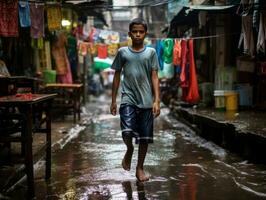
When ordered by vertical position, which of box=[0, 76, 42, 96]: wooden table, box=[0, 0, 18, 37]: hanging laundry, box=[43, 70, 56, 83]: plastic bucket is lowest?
box=[43, 70, 56, 83]: plastic bucket

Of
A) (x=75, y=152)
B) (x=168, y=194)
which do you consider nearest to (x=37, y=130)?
(x=168, y=194)

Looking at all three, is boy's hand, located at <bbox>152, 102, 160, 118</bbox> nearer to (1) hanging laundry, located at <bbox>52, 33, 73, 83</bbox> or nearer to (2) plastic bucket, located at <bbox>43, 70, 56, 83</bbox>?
(2) plastic bucket, located at <bbox>43, 70, 56, 83</bbox>

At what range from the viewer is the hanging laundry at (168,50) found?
15680mm

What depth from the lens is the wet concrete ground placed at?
5906 mm

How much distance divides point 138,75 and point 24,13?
635cm

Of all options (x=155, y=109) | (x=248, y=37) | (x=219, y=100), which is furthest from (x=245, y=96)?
(x=155, y=109)

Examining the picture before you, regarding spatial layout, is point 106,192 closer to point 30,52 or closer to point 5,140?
point 5,140

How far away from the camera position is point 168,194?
19.2 feet

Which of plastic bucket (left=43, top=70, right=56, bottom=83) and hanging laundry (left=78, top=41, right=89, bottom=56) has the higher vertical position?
hanging laundry (left=78, top=41, right=89, bottom=56)

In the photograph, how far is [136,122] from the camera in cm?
643

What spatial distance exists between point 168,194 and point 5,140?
2.19m

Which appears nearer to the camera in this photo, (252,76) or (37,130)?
(37,130)

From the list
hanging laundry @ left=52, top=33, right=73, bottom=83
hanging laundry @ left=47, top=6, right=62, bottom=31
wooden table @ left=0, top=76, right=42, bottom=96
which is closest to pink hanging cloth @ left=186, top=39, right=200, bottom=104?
hanging laundry @ left=47, top=6, right=62, bottom=31

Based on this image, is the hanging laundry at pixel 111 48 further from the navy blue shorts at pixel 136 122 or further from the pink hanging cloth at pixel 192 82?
the navy blue shorts at pixel 136 122
